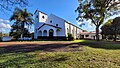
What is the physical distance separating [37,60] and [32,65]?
916mm

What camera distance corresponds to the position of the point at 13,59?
9.08 m

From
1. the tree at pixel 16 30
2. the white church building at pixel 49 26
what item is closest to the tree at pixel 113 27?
the white church building at pixel 49 26

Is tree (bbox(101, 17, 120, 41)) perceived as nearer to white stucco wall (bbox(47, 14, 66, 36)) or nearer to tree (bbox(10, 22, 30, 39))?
white stucco wall (bbox(47, 14, 66, 36))

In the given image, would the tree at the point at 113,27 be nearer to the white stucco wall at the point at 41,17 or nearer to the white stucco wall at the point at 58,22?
the white stucco wall at the point at 58,22

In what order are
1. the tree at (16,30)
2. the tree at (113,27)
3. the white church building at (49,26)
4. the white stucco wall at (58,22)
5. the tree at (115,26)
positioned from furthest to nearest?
the tree at (16,30), the tree at (113,27), the tree at (115,26), the white stucco wall at (58,22), the white church building at (49,26)

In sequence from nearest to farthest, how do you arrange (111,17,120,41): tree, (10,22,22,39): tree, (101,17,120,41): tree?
(111,17,120,41): tree
(101,17,120,41): tree
(10,22,22,39): tree

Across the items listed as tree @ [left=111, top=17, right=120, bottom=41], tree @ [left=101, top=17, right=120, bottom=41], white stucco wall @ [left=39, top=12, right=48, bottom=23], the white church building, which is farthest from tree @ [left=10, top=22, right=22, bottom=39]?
tree @ [left=111, top=17, right=120, bottom=41]

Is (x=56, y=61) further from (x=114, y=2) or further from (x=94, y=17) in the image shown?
(x=94, y=17)

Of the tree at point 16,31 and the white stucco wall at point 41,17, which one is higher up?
the white stucco wall at point 41,17

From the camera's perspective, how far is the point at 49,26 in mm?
40375

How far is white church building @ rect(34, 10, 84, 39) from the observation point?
40.5 metres

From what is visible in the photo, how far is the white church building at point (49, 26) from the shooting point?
4046cm

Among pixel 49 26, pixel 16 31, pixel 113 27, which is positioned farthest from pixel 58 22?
pixel 113 27

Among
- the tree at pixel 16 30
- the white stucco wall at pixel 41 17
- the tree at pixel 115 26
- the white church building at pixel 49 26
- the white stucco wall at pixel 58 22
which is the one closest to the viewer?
the white church building at pixel 49 26
